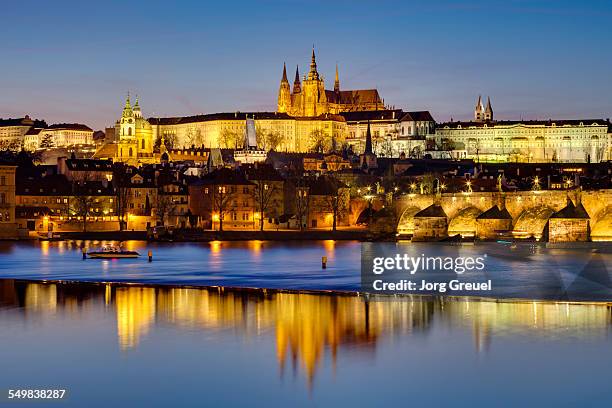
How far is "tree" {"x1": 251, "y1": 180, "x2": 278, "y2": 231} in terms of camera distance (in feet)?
258

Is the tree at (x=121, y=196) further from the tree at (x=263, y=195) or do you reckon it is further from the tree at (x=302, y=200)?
the tree at (x=302, y=200)

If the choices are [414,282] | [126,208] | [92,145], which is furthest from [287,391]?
[92,145]

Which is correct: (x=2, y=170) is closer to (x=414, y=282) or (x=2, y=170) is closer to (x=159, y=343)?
(x=414, y=282)

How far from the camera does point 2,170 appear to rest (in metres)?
63.6

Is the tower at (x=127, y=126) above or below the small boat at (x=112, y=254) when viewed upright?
above

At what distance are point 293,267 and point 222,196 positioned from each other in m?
32.1

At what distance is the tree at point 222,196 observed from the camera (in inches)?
2992

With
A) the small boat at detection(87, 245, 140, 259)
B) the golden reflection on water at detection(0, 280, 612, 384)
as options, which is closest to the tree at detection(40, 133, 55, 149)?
the small boat at detection(87, 245, 140, 259)

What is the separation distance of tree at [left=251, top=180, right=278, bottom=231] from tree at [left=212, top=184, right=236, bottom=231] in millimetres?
1735

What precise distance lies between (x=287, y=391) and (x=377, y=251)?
33.8 m

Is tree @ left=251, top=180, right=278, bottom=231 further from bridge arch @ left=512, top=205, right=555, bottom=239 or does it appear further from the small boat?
bridge arch @ left=512, top=205, right=555, bottom=239

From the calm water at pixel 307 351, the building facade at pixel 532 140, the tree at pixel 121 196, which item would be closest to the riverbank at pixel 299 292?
the calm water at pixel 307 351

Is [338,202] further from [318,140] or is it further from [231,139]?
[318,140]

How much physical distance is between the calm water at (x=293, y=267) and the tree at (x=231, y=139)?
12869cm
